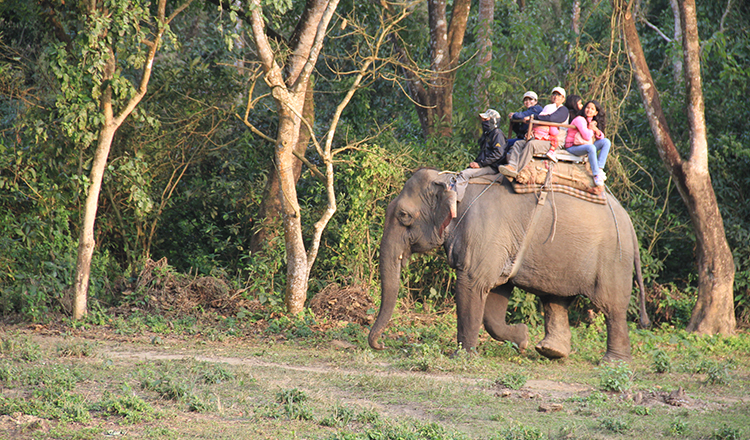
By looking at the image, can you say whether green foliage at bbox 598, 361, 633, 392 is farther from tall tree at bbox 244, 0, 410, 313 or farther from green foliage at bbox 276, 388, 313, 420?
tall tree at bbox 244, 0, 410, 313

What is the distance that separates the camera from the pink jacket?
7.74 meters

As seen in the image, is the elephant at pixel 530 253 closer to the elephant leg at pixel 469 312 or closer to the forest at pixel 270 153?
the elephant leg at pixel 469 312

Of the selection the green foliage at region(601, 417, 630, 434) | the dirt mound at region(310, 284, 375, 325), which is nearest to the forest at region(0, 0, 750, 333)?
the dirt mound at region(310, 284, 375, 325)

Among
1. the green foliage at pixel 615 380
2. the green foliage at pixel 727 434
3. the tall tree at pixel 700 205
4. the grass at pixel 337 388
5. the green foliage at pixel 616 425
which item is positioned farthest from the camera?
the tall tree at pixel 700 205

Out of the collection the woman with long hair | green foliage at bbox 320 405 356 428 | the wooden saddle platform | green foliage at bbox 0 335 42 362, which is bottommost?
green foliage at bbox 0 335 42 362

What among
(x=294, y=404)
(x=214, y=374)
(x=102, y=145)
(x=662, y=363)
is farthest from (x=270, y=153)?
(x=294, y=404)

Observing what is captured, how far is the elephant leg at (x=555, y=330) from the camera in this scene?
780 cm

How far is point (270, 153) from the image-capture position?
11414 mm

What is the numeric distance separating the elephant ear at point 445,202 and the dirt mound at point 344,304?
2176mm

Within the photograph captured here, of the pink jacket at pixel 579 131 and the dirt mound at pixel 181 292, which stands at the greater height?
the pink jacket at pixel 579 131

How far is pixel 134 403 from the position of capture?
202 inches

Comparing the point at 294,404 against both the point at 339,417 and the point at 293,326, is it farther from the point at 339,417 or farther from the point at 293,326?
the point at 293,326

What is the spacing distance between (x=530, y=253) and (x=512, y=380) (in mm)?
1776

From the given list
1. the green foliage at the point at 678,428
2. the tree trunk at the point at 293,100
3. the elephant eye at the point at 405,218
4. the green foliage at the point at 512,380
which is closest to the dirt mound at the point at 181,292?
the tree trunk at the point at 293,100
